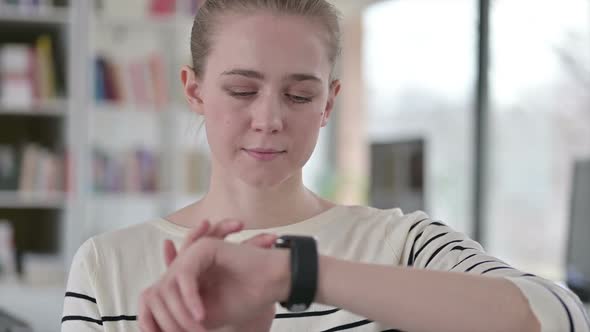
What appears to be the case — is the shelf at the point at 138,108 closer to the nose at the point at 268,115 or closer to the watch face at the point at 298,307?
the nose at the point at 268,115

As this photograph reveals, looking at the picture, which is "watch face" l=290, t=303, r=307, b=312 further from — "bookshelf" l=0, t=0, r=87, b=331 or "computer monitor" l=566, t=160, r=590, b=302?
"bookshelf" l=0, t=0, r=87, b=331

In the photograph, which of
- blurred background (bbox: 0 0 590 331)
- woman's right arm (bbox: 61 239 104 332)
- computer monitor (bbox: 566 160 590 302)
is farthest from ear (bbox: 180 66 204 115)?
blurred background (bbox: 0 0 590 331)

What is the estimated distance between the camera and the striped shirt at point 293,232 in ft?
4.29

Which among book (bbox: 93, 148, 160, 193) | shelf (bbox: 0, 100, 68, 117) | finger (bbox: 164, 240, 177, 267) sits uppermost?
shelf (bbox: 0, 100, 68, 117)

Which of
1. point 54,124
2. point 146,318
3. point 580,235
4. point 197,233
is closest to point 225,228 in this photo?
point 197,233

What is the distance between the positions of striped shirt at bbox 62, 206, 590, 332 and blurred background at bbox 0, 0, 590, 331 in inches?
93.0

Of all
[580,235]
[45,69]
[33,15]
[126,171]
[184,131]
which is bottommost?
[580,235]

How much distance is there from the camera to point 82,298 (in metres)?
1.34

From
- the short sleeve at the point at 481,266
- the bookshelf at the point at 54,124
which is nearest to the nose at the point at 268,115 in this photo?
the short sleeve at the point at 481,266

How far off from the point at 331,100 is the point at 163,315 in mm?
593

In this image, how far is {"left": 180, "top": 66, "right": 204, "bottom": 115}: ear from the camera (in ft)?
4.79

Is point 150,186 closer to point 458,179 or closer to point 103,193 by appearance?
point 103,193

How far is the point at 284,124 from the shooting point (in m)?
1.29

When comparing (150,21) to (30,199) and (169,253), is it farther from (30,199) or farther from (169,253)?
(169,253)
